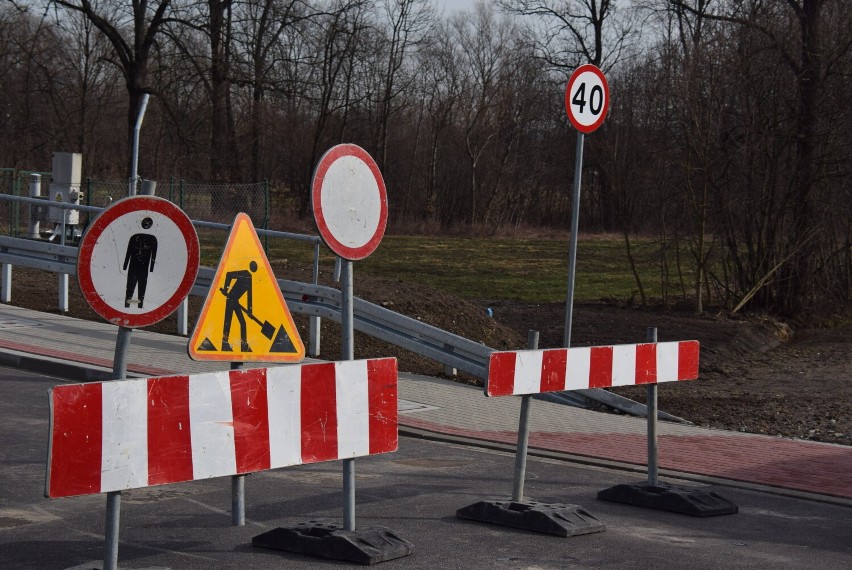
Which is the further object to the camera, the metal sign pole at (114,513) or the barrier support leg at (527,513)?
the barrier support leg at (527,513)

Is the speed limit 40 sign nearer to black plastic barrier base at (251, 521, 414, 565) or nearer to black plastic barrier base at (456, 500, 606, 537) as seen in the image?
black plastic barrier base at (456, 500, 606, 537)

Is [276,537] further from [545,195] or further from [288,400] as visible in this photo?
[545,195]

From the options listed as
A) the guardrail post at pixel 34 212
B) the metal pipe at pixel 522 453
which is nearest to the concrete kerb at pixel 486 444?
the metal pipe at pixel 522 453

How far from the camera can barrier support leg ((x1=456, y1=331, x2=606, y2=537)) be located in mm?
6684

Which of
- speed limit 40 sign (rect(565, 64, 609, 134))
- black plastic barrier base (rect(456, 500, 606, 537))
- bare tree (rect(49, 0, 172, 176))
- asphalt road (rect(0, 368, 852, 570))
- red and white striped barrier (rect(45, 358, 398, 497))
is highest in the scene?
bare tree (rect(49, 0, 172, 176))

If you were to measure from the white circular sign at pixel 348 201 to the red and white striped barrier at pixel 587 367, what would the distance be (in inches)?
43.2

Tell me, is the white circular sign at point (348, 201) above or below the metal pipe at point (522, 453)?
above

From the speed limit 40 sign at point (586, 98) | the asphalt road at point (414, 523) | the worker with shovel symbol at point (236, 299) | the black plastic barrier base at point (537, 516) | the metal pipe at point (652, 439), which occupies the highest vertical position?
the speed limit 40 sign at point (586, 98)

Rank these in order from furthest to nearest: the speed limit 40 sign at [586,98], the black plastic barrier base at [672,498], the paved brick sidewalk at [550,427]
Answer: the speed limit 40 sign at [586,98]
the paved brick sidewalk at [550,427]
the black plastic barrier base at [672,498]

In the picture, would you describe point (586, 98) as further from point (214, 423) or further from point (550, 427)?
point (214, 423)

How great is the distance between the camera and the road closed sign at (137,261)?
4.95 m

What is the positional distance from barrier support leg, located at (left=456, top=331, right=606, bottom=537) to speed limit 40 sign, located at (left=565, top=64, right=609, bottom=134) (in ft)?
12.3

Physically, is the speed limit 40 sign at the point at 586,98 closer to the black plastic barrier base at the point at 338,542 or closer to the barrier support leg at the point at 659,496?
the barrier support leg at the point at 659,496

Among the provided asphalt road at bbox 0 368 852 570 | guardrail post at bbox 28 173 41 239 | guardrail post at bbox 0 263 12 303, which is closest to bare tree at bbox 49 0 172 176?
guardrail post at bbox 28 173 41 239
